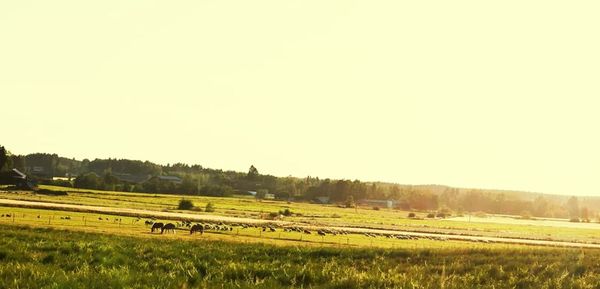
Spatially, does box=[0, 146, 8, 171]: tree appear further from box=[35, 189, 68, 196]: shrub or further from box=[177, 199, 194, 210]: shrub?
box=[177, 199, 194, 210]: shrub

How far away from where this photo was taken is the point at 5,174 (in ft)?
577

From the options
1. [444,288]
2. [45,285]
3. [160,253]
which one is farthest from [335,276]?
[160,253]

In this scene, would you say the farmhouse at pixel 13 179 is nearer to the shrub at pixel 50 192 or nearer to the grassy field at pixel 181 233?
the shrub at pixel 50 192

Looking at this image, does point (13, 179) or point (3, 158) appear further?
point (3, 158)

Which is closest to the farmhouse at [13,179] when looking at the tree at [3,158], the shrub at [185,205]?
the tree at [3,158]

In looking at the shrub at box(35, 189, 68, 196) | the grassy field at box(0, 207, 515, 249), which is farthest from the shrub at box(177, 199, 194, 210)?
the grassy field at box(0, 207, 515, 249)

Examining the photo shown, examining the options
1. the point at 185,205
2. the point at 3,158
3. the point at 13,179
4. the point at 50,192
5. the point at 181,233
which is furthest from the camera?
the point at 3,158

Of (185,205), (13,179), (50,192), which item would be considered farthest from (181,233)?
(13,179)

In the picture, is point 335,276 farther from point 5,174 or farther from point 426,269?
point 5,174

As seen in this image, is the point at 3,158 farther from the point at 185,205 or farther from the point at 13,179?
the point at 185,205

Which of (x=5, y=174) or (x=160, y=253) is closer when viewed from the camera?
(x=160, y=253)

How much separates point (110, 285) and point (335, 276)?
3980 mm

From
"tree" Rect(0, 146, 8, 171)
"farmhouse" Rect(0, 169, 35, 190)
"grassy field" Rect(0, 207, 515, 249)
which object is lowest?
A: "grassy field" Rect(0, 207, 515, 249)

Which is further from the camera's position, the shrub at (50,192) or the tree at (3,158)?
the tree at (3,158)
